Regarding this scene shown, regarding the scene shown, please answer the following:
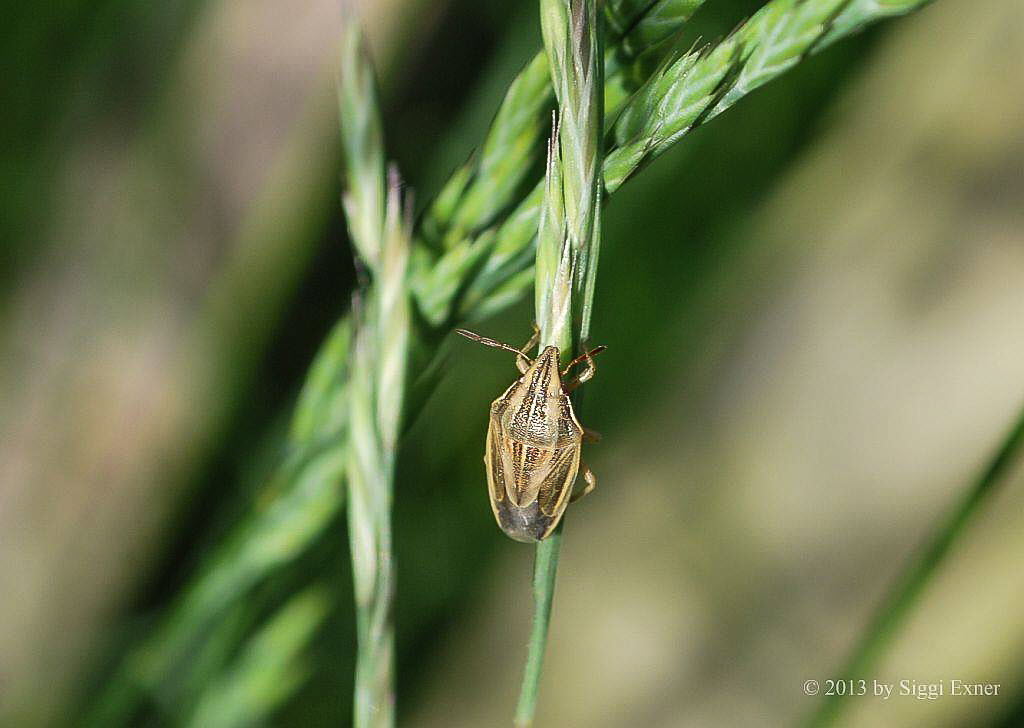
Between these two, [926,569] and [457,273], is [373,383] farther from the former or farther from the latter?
[926,569]

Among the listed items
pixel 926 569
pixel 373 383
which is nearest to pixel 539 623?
pixel 373 383

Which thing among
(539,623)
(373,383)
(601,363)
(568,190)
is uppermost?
(568,190)

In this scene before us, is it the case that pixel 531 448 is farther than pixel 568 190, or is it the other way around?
pixel 531 448

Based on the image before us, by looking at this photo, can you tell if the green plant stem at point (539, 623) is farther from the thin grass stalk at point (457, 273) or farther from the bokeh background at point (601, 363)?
the bokeh background at point (601, 363)

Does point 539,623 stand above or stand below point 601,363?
above

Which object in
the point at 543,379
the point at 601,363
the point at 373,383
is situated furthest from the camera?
the point at 601,363

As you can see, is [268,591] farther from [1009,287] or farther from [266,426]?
[1009,287]

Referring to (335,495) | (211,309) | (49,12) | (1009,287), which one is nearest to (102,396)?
(211,309)
